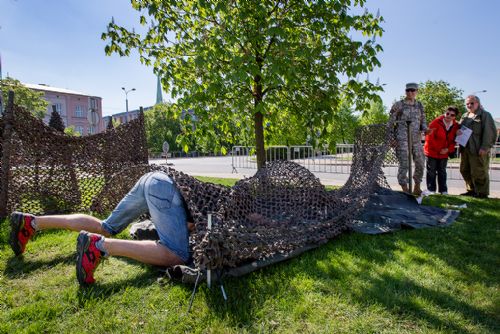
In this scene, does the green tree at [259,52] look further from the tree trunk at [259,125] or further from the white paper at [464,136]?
the white paper at [464,136]

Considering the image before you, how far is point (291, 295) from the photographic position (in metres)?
2.27

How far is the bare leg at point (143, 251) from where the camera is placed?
8.18 ft

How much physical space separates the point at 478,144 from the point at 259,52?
176 inches

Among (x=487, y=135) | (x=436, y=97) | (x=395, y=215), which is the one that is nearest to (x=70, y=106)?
(x=436, y=97)

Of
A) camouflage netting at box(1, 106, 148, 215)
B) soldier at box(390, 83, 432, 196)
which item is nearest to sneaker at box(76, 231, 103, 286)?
camouflage netting at box(1, 106, 148, 215)

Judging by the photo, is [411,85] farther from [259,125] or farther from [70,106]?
[70,106]

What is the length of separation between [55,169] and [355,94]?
16.6ft

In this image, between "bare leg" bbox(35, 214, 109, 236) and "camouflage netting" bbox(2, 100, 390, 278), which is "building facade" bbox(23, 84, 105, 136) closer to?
"camouflage netting" bbox(2, 100, 390, 278)

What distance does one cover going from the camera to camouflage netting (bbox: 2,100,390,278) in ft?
8.26

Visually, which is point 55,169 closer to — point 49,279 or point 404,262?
point 49,279

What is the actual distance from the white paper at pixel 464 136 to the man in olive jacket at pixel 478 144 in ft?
0.26

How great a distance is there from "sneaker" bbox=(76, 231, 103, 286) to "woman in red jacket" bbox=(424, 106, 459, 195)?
20.9 feet

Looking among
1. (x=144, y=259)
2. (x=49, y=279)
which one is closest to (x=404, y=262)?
(x=144, y=259)

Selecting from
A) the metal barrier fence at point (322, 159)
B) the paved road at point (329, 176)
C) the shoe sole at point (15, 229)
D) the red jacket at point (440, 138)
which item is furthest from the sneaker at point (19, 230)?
the metal barrier fence at point (322, 159)
